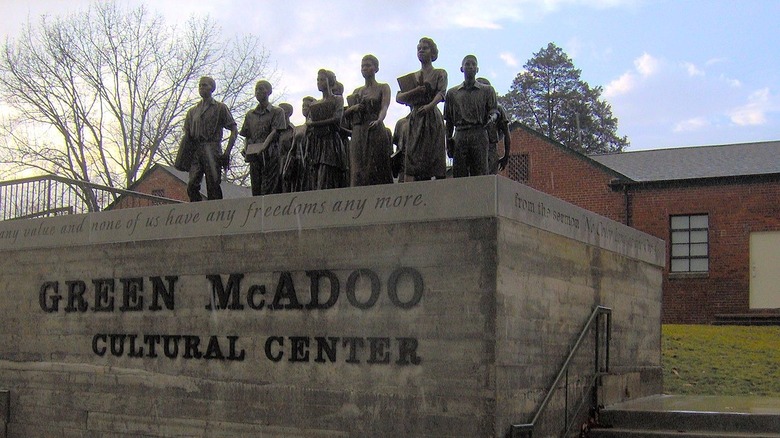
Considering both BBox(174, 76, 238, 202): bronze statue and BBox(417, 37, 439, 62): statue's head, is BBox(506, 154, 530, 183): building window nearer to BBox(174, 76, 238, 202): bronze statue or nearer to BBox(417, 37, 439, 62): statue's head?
BBox(174, 76, 238, 202): bronze statue

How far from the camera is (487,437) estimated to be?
32.8ft

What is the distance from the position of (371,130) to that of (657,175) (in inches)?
771

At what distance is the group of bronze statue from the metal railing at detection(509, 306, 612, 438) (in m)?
2.24

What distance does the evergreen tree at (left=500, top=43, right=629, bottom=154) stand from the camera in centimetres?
6378

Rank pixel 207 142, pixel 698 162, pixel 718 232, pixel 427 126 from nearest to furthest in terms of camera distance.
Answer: pixel 427 126 < pixel 207 142 < pixel 718 232 < pixel 698 162

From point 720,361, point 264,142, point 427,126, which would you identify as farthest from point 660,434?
point 720,361

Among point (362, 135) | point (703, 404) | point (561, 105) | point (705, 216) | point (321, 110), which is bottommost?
point (703, 404)

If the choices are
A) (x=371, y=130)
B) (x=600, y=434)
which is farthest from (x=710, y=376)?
(x=371, y=130)

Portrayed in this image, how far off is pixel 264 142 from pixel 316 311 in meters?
3.69

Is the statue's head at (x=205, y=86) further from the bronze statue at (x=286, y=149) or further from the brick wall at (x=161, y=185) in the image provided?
the brick wall at (x=161, y=185)

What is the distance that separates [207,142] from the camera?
47.5ft

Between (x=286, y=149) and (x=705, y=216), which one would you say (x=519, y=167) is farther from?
(x=286, y=149)

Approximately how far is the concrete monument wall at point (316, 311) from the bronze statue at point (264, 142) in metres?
1.88

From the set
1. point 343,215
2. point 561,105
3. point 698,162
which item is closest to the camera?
point 343,215
